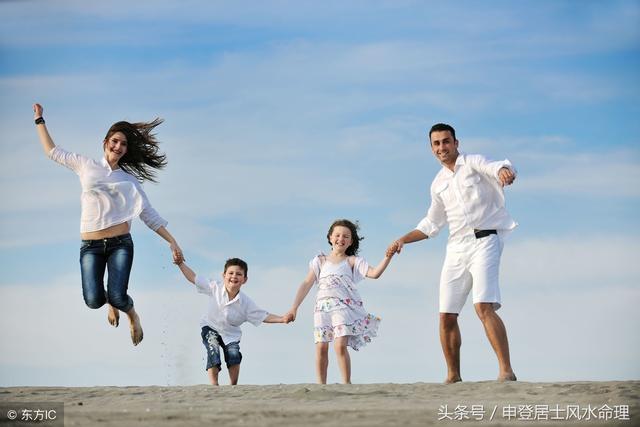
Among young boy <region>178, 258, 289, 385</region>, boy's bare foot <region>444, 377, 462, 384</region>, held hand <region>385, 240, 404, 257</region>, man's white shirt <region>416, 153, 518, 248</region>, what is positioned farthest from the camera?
young boy <region>178, 258, 289, 385</region>

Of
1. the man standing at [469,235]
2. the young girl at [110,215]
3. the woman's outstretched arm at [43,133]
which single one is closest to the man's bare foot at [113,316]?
the young girl at [110,215]

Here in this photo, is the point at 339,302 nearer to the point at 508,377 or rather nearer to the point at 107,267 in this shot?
the point at 508,377

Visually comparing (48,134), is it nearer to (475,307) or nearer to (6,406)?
(6,406)

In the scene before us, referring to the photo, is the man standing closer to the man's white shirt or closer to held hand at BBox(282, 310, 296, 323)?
the man's white shirt

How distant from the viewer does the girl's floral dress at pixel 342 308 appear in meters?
11.1

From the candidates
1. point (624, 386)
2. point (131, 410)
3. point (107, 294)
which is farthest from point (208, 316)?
point (624, 386)

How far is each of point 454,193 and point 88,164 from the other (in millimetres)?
4193

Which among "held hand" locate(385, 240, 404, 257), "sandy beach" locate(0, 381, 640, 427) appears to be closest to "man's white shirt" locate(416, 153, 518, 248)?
"held hand" locate(385, 240, 404, 257)

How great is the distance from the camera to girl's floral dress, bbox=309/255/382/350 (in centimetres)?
1111

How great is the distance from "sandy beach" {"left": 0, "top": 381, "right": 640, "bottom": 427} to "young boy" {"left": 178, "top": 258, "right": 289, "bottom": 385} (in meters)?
1.78

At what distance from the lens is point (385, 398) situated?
8.56m

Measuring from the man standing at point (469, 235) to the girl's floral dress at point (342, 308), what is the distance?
1537 mm

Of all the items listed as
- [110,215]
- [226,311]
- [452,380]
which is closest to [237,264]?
[226,311]

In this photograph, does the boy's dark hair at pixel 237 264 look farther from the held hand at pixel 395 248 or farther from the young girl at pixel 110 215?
the held hand at pixel 395 248
